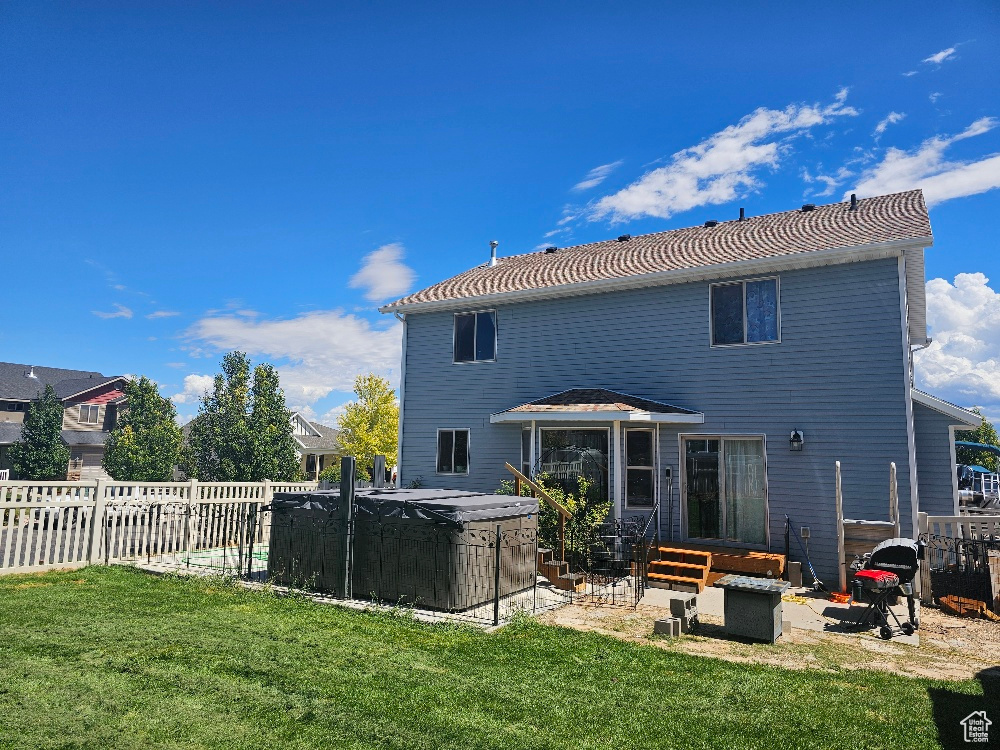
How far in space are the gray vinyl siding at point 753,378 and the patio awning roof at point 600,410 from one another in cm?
30

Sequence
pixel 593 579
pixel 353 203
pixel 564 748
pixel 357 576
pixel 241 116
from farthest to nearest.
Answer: pixel 353 203, pixel 241 116, pixel 593 579, pixel 357 576, pixel 564 748

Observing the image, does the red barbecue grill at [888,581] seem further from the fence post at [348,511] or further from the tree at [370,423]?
the tree at [370,423]

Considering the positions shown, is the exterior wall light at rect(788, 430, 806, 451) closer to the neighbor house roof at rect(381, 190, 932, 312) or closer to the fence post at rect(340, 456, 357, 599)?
the neighbor house roof at rect(381, 190, 932, 312)

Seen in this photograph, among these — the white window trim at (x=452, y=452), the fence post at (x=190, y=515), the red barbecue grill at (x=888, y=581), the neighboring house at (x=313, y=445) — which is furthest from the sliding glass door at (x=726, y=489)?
the neighboring house at (x=313, y=445)

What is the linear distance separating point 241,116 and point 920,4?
530 inches

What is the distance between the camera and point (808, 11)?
10.2 meters

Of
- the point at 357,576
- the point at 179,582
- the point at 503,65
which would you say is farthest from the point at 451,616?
the point at 503,65

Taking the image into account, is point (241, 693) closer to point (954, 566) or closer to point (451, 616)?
point (451, 616)

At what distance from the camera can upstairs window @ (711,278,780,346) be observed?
11578mm

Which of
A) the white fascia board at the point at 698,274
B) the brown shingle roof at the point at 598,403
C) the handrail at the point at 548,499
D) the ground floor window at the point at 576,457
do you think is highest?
the white fascia board at the point at 698,274

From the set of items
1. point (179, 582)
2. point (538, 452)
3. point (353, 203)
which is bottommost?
point (179, 582)

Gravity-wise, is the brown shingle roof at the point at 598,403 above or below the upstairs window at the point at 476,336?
below

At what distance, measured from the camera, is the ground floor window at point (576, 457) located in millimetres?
12273

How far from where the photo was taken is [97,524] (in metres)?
10.6
